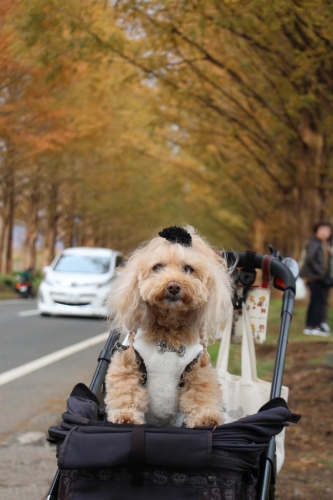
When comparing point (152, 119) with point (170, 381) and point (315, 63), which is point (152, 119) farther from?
point (170, 381)

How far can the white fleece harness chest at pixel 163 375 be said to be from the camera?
252 centimetres

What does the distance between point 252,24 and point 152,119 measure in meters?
6.94

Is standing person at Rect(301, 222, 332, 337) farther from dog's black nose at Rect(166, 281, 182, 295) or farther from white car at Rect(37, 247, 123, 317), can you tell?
dog's black nose at Rect(166, 281, 182, 295)

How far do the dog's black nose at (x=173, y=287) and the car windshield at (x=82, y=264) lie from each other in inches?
475

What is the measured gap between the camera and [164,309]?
2.49 meters

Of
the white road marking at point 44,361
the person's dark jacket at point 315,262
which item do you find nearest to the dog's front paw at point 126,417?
the white road marking at point 44,361

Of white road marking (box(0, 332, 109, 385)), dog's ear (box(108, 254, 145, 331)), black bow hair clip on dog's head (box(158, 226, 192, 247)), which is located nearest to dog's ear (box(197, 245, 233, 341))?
black bow hair clip on dog's head (box(158, 226, 192, 247))

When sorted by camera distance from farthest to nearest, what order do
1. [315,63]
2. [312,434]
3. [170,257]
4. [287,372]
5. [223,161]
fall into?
1. [223,161]
2. [287,372]
3. [315,63]
4. [312,434]
5. [170,257]

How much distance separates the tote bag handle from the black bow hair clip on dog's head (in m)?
0.66

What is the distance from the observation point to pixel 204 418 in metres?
2.41

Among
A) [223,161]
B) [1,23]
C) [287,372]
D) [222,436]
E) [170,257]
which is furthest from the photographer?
[223,161]

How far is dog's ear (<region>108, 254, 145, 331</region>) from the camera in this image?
8.24 feet

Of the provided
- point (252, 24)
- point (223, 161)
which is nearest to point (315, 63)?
point (252, 24)

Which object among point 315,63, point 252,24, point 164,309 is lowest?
point 164,309
